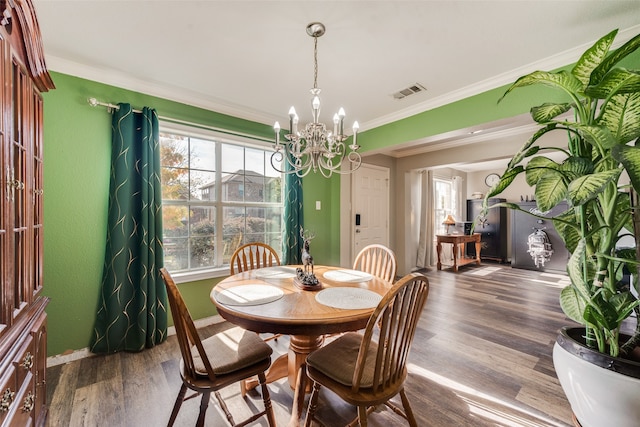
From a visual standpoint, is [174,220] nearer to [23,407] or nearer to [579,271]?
[23,407]

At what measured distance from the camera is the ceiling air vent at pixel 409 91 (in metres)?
2.48

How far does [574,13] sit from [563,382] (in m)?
2.05

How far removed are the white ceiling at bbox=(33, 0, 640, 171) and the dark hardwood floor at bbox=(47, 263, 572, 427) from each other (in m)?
2.37

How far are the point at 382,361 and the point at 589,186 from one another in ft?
3.45

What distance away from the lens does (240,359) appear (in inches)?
52.4

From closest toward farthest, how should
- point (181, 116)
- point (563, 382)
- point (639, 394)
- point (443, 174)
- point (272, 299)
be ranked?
point (639, 394), point (563, 382), point (272, 299), point (181, 116), point (443, 174)

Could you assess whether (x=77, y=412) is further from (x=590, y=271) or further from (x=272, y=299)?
(x=590, y=271)

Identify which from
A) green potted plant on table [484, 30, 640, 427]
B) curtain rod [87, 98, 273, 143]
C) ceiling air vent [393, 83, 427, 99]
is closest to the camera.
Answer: green potted plant on table [484, 30, 640, 427]

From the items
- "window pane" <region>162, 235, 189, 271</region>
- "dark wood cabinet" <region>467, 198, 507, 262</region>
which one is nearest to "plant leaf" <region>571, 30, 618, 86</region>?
"window pane" <region>162, 235, 189, 271</region>

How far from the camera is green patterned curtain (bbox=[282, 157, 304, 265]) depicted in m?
3.26

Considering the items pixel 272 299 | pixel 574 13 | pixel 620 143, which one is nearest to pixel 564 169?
pixel 620 143

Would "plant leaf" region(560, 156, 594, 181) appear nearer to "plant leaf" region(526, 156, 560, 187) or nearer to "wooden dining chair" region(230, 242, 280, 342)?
"plant leaf" region(526, 156, 560, 187)

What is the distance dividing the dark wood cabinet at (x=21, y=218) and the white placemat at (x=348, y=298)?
49.4 inches

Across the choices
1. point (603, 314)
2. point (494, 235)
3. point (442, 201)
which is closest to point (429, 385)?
point (603, 314)
